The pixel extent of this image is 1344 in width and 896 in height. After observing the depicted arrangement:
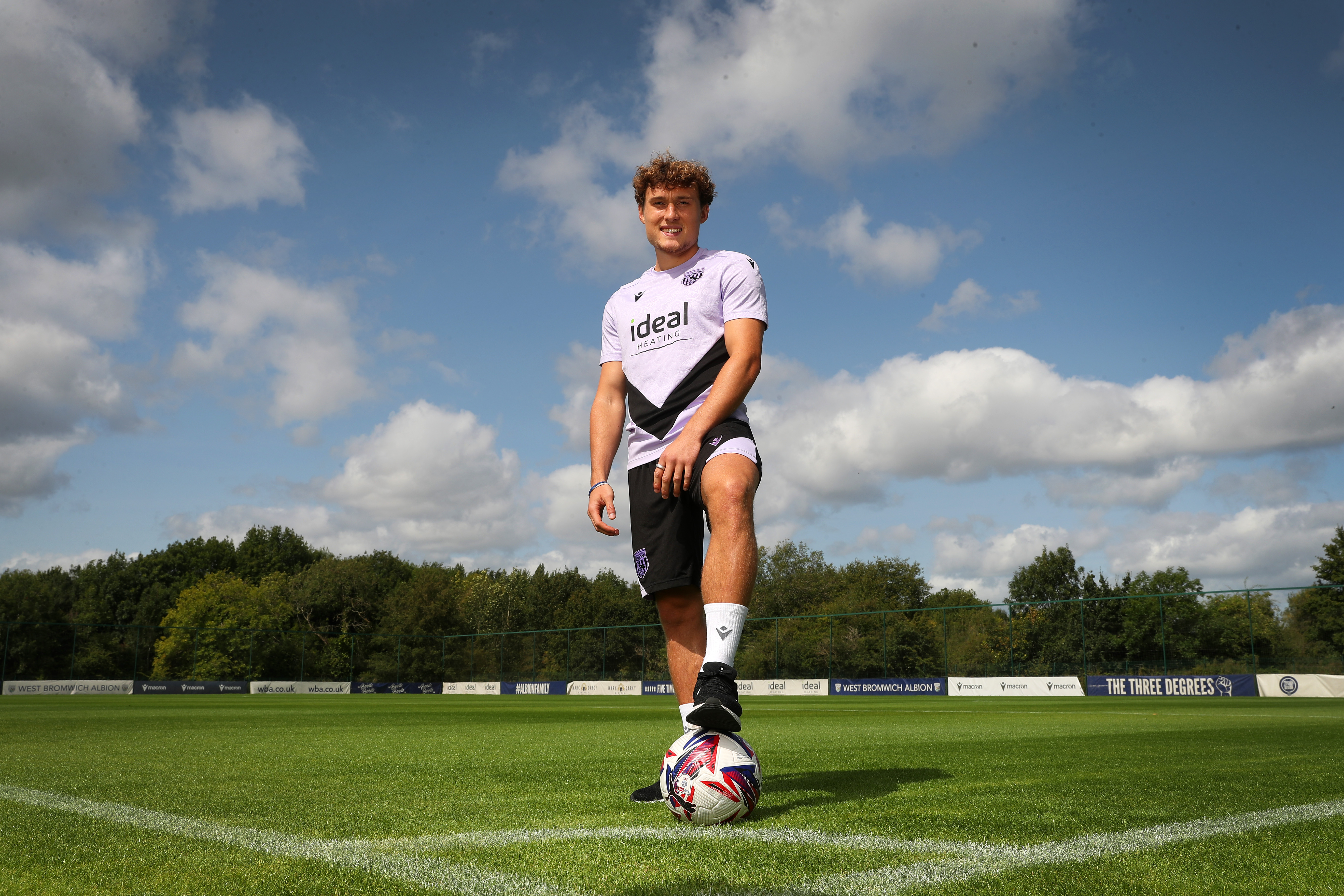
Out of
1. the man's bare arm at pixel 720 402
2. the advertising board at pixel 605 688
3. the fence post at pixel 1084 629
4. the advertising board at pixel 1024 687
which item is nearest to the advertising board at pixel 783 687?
A: the advertising board at pixel 605 688

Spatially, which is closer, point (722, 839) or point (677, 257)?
point (722, 839)

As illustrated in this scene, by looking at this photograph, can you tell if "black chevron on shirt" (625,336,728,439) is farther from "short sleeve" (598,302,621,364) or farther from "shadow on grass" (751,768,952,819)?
"shadow on grass" (751,768,952,819)

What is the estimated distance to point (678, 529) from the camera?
3.11 m

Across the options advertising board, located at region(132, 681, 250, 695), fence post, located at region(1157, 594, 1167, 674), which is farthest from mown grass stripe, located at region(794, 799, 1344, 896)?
advertising board, located at region(132, 681, 250, 695)

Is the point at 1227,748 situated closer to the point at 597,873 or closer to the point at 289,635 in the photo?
the point at 597,873

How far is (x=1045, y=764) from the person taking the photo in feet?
14.0

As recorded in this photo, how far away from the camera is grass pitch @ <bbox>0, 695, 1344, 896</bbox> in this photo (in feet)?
5.83

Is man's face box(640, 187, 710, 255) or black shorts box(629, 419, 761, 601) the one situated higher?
man's face box(640, 187, 710, 255)

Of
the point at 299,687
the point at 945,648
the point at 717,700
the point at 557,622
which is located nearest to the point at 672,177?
the point at 717,700

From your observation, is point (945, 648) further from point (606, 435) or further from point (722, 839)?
point (722, 839)

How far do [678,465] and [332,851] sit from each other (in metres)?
1.48

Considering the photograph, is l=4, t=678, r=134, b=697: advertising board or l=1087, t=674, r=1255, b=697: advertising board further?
l=4, t=678, r=134, b=697: advertising board

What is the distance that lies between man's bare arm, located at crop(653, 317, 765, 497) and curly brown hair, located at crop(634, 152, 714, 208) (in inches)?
26.5

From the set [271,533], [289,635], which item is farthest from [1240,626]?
[271,533]
